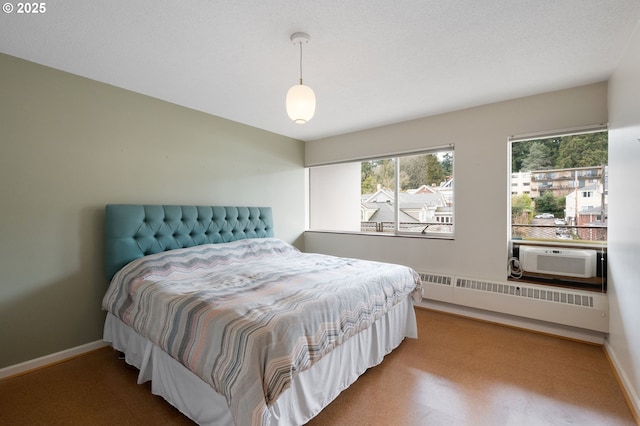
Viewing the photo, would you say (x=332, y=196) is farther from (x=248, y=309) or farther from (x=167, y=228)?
(x=248, y=309)

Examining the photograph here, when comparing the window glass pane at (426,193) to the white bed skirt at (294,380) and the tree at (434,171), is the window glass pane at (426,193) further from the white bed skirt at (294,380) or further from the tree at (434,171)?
the white bed skirt at (294,380)

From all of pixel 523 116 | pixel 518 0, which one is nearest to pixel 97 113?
pixel 518 0

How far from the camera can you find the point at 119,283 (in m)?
2.25

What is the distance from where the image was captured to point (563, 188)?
9.20 ft

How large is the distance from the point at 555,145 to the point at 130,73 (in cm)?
397

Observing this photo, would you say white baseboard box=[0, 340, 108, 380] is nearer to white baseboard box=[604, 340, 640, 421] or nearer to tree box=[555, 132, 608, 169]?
white baseboard box=[604, 340, 640, 421]

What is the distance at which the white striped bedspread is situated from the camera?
1.26 meters

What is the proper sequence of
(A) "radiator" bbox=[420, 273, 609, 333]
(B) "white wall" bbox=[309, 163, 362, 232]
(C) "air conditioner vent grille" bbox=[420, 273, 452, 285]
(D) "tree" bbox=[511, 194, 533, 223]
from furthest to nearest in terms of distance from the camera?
(B) "white wall" bbox=[309, 163, 362, 232], (C) "air conditioner vent grille" bbox=[420, 273, 452, 285], (D) "tree" bbox=[511, 194, 533, 223], (A) "radiator" bbox=[420, 273, 609, 333]

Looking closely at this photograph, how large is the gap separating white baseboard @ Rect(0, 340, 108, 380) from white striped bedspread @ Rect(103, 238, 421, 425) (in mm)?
476

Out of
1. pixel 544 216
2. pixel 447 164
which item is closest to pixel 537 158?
pixel 544 216

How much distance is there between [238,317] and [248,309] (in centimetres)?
9

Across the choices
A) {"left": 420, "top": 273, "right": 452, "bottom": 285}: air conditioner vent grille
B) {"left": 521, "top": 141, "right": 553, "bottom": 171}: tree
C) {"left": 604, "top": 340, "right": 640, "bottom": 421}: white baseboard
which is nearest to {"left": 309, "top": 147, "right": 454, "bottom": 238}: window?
{"left": 420, "top": 273, "right": 452, "bottom": 285}: air conditioner vent grille

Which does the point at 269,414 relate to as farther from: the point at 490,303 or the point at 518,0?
the point at 490,303

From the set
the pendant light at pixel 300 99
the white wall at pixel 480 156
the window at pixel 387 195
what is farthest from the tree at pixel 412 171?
A: the pendant light at pixel 300 99
